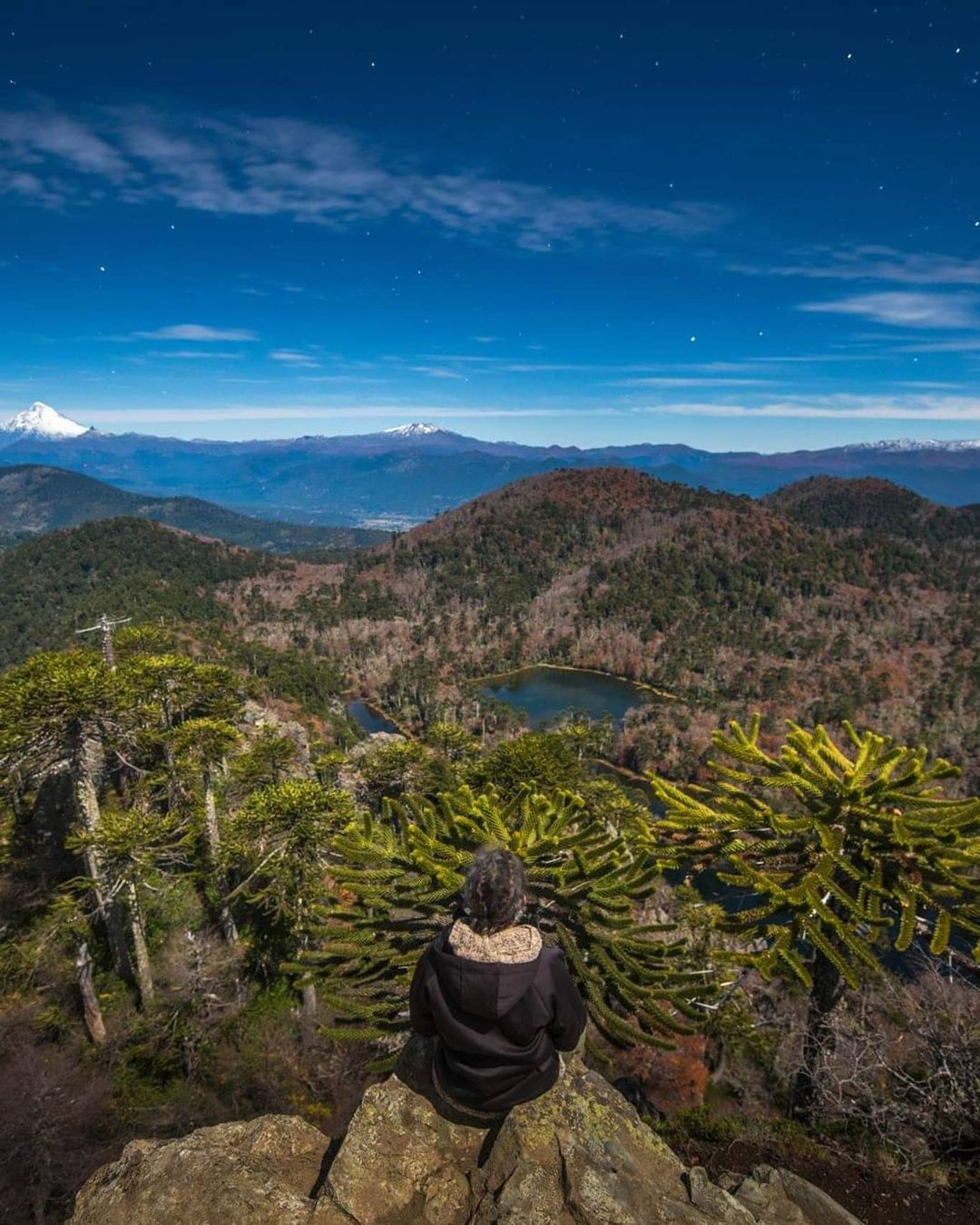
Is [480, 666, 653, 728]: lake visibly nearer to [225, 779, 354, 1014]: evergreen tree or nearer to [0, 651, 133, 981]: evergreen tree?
[225, 779, 354, 1014]: evergreen tree

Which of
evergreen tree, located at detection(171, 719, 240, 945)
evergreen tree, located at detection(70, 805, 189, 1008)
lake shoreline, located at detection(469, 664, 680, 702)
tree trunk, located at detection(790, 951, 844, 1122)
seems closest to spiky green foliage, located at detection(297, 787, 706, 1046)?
tree trunk, located at detection(790, 951, 844, 1122)

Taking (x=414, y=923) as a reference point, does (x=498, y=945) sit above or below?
above

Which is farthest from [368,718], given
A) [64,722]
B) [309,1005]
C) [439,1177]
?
[439,1177]

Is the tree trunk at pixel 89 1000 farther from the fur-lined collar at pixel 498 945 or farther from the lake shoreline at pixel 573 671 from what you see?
the lake shoreline at pixel 573 671

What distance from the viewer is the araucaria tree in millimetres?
8180

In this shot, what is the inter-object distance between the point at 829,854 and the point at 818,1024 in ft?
14.4

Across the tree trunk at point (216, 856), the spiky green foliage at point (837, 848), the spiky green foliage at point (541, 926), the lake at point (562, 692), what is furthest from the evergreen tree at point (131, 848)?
the lake at point (562, 692)

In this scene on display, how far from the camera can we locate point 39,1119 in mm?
Answer: 16500

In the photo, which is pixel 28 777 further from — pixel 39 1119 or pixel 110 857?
pixel 39 1119

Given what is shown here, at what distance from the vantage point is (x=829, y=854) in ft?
28.4

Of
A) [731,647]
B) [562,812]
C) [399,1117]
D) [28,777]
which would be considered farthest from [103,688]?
[731,647]

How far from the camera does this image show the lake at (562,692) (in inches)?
5753

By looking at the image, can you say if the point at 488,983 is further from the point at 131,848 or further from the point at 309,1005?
the point at 309,1005

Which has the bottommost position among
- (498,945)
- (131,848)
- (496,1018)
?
(131,848)
